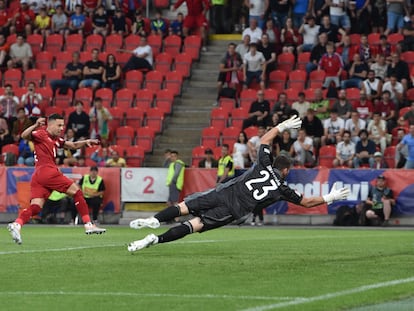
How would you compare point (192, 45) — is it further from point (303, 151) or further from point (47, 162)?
point (47, 162)

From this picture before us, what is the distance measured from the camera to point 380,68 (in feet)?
102

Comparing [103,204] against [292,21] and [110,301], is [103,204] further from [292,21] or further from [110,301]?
[110,301]

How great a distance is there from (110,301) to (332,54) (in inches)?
861

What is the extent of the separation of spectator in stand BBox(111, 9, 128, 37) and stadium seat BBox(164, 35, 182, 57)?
181 cm

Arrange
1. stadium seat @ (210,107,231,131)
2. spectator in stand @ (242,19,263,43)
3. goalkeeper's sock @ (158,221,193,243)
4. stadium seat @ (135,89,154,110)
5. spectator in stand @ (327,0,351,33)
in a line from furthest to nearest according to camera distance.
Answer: spectator in stand @ (242,19,263,43) → spectator in stand @ (327,0,351,33) → stadium seat @ (135,89,154,110) → stadium seat @ (210,107,231,131) → goalkeeper's sock @ (158,221,193,243)

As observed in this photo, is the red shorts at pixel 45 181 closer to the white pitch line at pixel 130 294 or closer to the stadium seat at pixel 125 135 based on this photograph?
the white pitch line at pixel 130 294

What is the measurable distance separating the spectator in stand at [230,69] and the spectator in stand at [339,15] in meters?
3.14

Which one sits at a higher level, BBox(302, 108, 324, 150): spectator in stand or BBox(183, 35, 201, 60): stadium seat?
BBox(183, 35, 201, 60): stadium seat

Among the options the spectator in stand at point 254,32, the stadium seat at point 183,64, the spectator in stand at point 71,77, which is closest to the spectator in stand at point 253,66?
the spectator in stand at point 254,32

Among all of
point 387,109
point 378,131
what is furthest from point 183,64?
point 378,131

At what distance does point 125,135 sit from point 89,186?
3.13 m

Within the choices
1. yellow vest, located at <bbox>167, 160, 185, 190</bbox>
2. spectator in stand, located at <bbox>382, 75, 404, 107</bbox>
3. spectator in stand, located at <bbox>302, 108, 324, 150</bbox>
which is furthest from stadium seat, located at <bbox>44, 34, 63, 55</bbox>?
spectator in stand, located at <bbox>382, 75, 404, 107</bbox>

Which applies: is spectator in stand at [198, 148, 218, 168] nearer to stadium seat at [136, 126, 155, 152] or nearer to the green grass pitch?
stadium seat at [136, 126, 155, 152]

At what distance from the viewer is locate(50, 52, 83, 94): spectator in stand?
34031 millimetres
